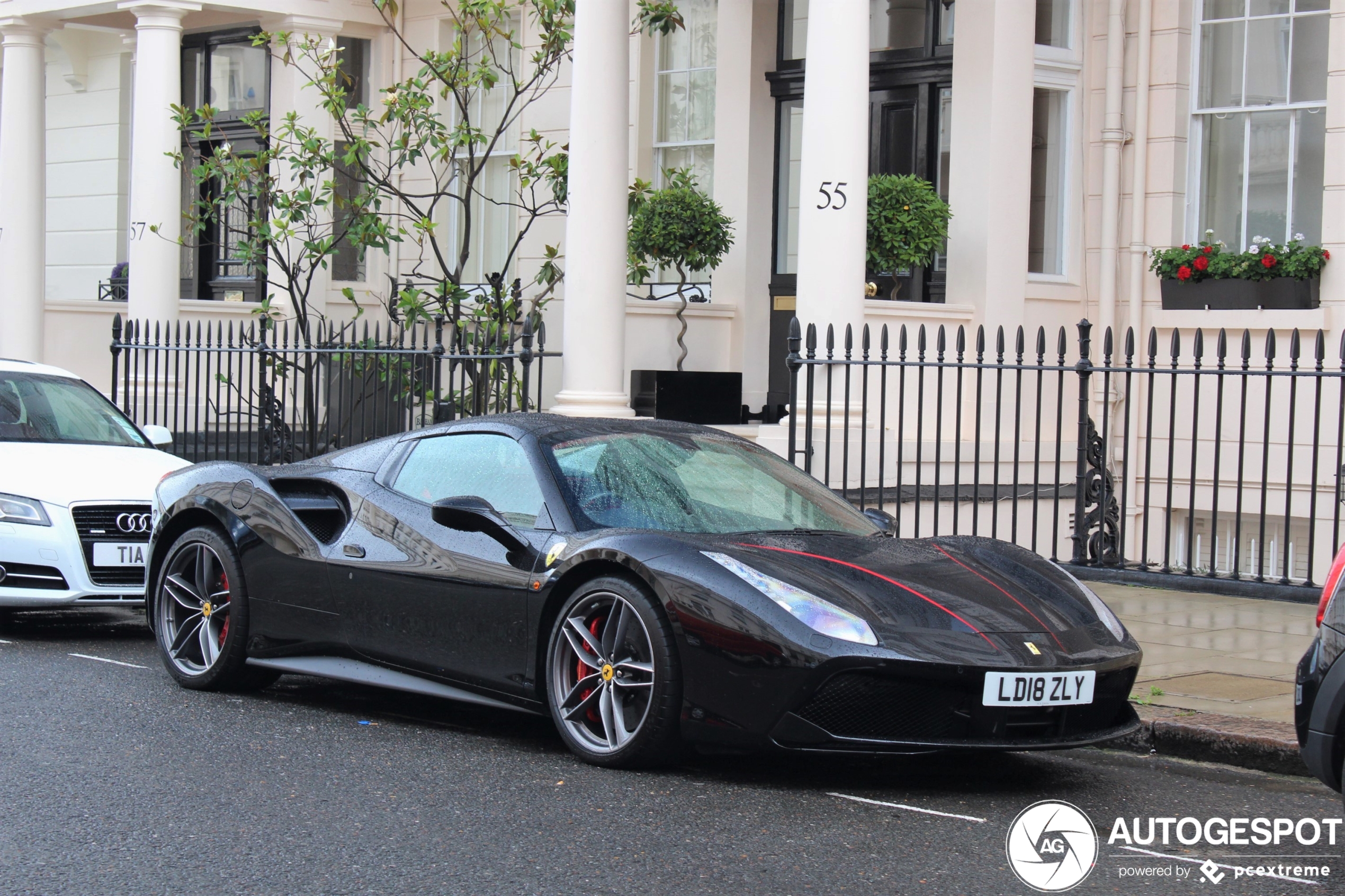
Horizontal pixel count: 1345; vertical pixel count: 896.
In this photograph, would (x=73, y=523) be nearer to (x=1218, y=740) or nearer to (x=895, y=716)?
(x=895, y=716)

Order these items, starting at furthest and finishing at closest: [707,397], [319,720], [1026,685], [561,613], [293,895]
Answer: [707,397]
[319,720]
[561,613]
[1026,685]
[293,895]

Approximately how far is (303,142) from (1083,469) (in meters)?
8.34

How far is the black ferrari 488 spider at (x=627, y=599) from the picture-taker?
17.1ft

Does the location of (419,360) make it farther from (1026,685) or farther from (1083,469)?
(1026,685)

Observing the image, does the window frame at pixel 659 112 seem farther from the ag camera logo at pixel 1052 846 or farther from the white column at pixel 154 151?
the ag camera logo at pixel 1052 846

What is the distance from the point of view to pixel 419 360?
1496 centimetres

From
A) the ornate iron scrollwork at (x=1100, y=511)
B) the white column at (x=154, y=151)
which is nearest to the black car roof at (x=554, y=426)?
the ornate iron scrollwork at (x=1100, y=511)

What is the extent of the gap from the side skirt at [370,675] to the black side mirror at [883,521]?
1.67 meters

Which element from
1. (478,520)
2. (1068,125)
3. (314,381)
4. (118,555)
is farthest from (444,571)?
(314,381)

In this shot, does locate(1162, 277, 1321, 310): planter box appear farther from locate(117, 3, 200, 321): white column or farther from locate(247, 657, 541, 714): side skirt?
locate(117, 3, 200, 321): white column

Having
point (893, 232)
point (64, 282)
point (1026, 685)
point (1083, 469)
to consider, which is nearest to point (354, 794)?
point (1026, 685)

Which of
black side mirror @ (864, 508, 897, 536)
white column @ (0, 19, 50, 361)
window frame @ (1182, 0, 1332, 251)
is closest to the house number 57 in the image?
window frame @ (1182, 0, 1332, 251)

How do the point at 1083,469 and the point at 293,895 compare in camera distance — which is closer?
the point at 293,895

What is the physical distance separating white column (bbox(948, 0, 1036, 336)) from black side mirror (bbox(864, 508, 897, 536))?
7114 mm
